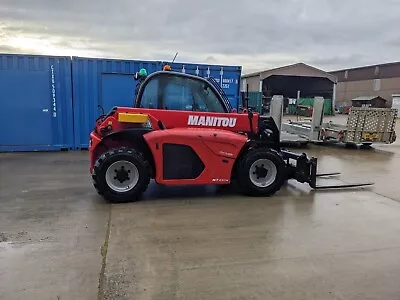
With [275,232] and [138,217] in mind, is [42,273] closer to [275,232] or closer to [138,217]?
[138,217]

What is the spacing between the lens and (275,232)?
4.73m

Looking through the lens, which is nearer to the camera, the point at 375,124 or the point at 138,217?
the point at 138,217

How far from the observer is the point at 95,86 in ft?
37.3

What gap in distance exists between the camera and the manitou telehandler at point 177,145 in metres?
5.87

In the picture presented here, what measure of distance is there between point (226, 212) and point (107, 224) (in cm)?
177

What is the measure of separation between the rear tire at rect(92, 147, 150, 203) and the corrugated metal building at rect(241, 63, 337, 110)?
112 ft

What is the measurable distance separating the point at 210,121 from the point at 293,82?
42299mm

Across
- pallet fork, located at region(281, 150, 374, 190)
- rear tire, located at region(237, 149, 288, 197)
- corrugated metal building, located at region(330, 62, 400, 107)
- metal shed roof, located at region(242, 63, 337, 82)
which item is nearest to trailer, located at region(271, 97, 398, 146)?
pallet fork, located at region(281, 150, 374, 190)

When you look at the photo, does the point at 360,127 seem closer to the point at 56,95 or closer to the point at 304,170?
the point at 304,170

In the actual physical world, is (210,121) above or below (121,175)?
above

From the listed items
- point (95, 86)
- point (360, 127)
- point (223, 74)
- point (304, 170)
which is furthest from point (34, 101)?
point (360, 127)

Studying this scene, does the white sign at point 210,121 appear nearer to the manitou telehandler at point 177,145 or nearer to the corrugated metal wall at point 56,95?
the manitou telehandler at point 177,145

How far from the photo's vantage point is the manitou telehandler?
19.2 feet

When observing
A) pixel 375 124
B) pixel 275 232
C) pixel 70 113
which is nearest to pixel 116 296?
pixel 275 232
